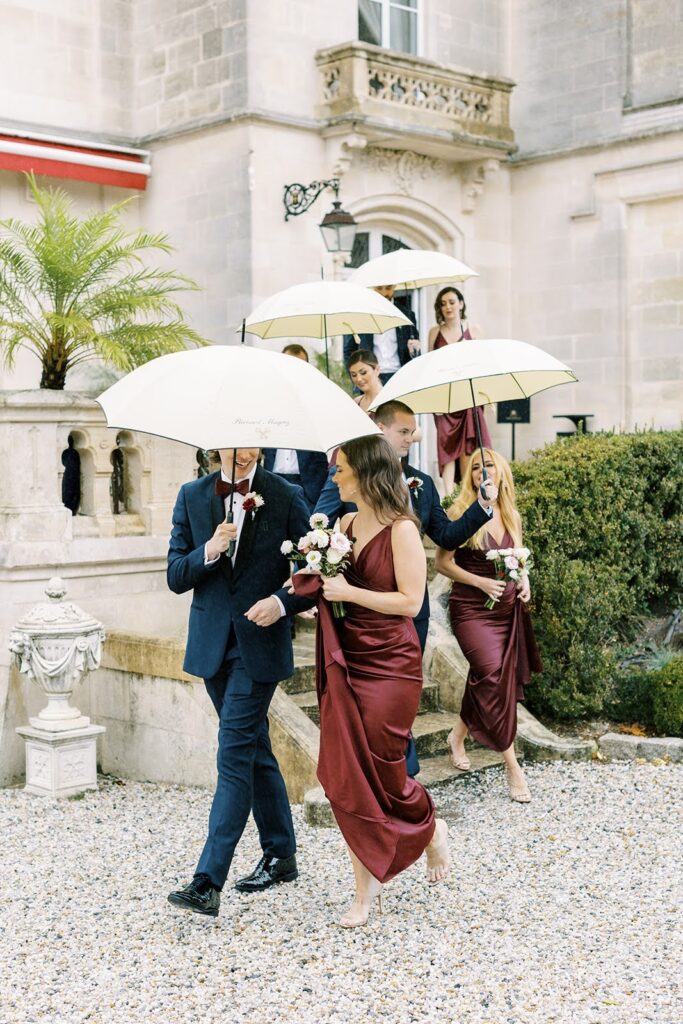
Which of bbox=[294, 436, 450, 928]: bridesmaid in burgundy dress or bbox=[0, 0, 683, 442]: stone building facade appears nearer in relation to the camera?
bbox=[294, 436, 450, 928]: bridesmaid in burgundy dress

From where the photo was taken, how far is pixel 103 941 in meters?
4.77

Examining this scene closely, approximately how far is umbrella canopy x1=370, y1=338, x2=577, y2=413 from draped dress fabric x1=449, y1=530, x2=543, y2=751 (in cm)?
77

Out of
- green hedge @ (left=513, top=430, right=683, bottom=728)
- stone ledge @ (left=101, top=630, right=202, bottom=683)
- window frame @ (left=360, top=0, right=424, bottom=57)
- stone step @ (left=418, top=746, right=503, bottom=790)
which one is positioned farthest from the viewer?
window frame @ (left=360, top=0, right=424, bottom=57)

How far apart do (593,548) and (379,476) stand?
4217mm

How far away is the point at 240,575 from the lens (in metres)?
5.07

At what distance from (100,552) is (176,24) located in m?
7.94

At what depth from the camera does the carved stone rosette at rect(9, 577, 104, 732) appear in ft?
23.1

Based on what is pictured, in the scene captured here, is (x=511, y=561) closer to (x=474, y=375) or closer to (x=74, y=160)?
(x=474, y=375)

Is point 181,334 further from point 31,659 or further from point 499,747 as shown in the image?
point 499,747

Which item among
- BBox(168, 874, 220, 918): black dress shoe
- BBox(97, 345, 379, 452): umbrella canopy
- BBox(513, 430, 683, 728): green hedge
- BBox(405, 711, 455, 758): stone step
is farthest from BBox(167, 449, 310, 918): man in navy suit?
BBox(513, 430, 683, 728): green hedge

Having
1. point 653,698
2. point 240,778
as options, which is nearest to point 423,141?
point 653,698

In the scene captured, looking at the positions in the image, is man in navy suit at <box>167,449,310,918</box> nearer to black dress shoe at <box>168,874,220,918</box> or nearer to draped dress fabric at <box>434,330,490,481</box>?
black dress shoe at <box>168,874,220,918</box>

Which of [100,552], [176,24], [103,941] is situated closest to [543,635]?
[100,552]

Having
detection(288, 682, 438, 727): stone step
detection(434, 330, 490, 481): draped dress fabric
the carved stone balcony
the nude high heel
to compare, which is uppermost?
the carved stone balcony
